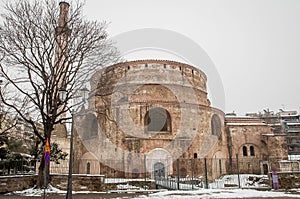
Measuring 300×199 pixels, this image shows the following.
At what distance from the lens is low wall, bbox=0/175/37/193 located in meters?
12.9

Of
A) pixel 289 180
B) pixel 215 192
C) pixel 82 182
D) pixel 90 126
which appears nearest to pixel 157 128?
pixel 90 126

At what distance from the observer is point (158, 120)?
27.2 meters

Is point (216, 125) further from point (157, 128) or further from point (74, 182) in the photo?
point (74, 182)

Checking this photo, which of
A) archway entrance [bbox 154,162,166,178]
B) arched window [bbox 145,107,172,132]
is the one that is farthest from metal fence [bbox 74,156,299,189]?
arched window [bbox 145,107,172,132]

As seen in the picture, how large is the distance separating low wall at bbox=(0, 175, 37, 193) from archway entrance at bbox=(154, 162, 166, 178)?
34.3 ft

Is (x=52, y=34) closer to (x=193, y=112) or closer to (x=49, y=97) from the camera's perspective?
(x=49, y=97)

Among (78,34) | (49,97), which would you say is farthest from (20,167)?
(78,34)

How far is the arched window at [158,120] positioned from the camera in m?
25.4

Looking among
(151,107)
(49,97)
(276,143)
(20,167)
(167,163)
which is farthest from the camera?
→ (276,143)

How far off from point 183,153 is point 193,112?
4176 mm

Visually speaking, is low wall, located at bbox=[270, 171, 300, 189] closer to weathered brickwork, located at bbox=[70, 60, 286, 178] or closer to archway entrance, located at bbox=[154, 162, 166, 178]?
archway entrance, located at bbox=[154, 162, 166, 178]

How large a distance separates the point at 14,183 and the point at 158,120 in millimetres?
15885

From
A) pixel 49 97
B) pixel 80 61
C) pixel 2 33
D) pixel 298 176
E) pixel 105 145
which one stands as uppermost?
pixel 2 33

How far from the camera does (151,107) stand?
2461 cm
